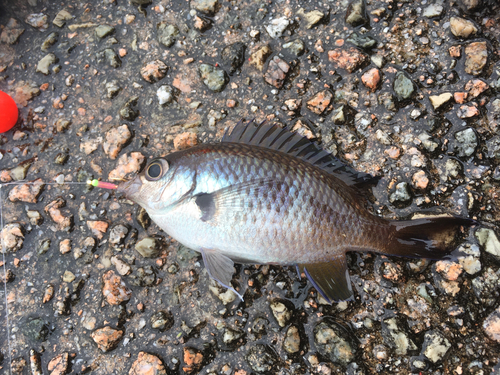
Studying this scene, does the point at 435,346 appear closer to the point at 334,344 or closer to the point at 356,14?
the point at 334,344

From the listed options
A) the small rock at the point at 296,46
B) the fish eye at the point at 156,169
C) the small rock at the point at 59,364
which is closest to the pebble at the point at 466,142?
the small rock at the point at 296,46

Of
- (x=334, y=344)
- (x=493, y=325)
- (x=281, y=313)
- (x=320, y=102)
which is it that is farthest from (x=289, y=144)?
(x=493, y=325)

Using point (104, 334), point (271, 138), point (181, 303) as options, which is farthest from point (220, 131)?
point (104, 334)

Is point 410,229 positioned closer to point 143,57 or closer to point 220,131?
point 220,131

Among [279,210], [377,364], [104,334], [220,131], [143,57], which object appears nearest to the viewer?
[279,210]

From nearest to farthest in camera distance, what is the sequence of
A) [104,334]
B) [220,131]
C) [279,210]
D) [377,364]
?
1. [279,210]
2. [377,364]
3. [104,334]
4. [220,131]

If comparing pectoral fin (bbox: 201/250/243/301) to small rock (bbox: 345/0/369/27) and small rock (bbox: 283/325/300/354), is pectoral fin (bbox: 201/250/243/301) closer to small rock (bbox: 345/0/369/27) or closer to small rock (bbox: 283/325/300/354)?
small rock (bbox: 283/325/300/354)
